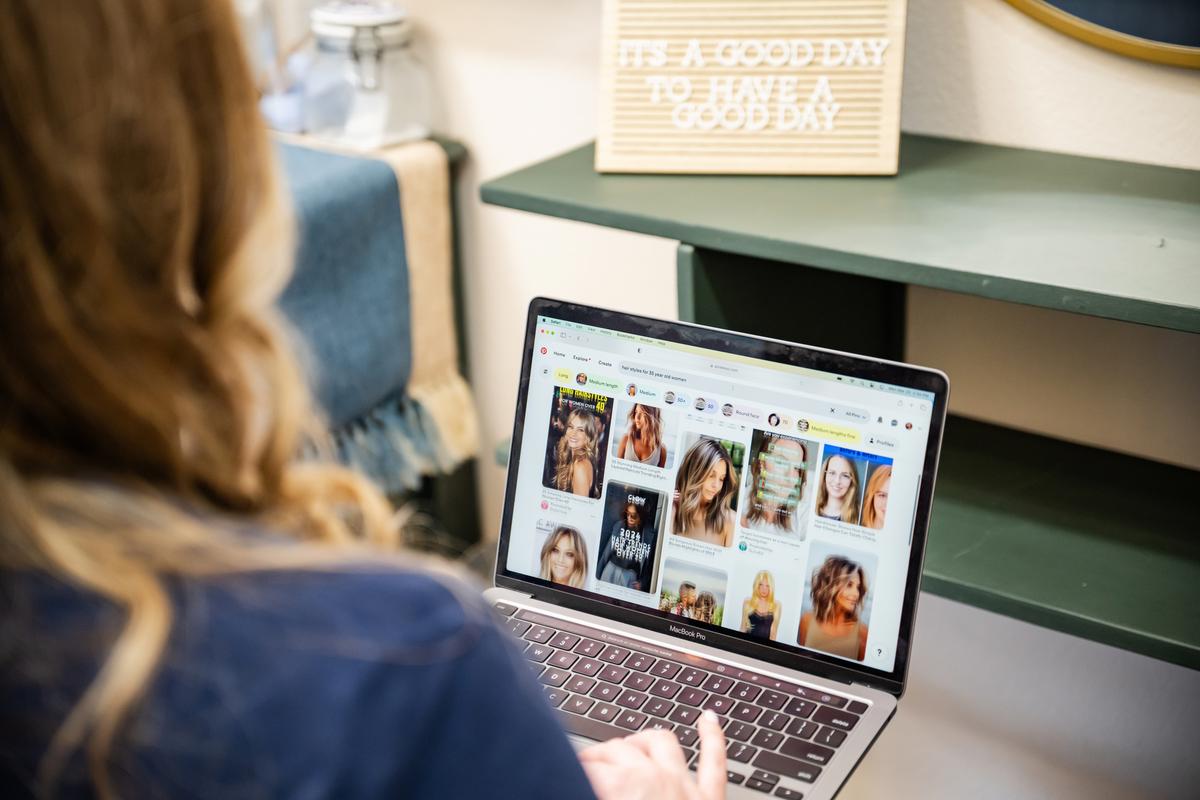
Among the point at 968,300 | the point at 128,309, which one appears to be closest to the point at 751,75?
the point at 968,300

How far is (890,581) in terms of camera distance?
80 centimetres

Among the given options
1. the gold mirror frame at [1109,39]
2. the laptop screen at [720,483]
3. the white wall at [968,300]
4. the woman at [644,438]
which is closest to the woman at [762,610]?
the laptop screen at [720,483]

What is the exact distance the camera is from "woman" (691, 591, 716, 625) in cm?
85

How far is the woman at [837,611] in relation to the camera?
81 cm

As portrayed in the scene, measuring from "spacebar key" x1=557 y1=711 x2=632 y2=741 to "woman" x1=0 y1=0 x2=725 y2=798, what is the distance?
1.02 ft

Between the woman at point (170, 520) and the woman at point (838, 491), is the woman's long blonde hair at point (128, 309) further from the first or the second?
the woman at point (838, 491)

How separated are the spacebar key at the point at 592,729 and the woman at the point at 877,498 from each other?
21cm

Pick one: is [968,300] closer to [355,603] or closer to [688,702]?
[688,702]

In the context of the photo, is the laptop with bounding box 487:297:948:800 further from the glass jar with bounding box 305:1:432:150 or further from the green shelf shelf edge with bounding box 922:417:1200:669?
the glass jar with bounding box 305:1:432:150

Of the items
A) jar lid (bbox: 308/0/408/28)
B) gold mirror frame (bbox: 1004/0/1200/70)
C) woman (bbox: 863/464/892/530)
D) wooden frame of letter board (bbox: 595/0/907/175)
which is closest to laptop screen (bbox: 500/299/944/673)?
woman (bbox: 863/464/892/530)

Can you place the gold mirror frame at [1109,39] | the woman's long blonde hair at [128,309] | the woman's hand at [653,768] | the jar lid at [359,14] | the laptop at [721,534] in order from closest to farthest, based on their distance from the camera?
the woman's long blonde hair at [128,309], the woman's hand at [653,768], the laptop at [721,534], the gold mirror frame at [1109,39], the jar lid at [359,14]

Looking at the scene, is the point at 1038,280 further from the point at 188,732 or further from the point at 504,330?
the point at 504,330

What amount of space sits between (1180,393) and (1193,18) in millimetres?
343

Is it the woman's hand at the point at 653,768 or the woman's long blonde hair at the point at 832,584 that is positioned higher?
the woman's long blonde hair at the point at 832,584
